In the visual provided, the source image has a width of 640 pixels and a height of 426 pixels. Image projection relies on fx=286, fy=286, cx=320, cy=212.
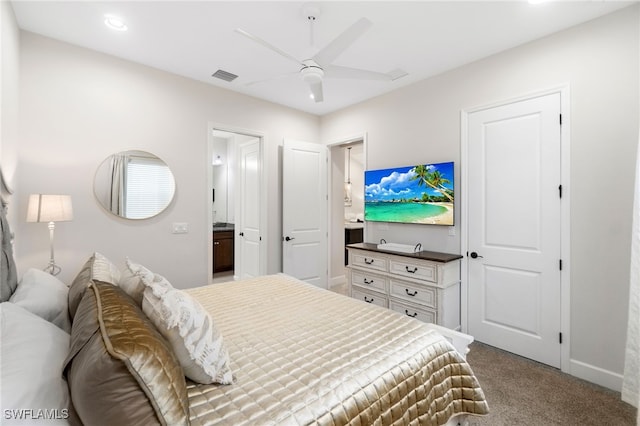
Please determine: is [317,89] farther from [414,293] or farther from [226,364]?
[414,293]

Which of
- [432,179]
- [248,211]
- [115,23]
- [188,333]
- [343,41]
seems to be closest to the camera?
[188,333]

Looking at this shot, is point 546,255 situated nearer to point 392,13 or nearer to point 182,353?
point 392,13

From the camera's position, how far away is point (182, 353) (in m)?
1.06

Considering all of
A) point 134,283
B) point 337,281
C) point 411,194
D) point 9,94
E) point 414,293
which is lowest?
point 337,281

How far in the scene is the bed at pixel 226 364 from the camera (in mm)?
761

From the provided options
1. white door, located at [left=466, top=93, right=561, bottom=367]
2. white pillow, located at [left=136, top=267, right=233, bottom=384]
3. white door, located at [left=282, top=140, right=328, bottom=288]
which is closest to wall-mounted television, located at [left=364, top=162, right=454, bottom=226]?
white door, located at [left=466, top=93, right=561, bottom=367]

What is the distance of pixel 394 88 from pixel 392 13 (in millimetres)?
1492

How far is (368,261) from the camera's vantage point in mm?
3527

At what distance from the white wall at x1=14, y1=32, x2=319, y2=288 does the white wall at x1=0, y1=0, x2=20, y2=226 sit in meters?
0.17

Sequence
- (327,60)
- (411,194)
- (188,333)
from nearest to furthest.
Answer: (188,333), (327,60), (411,194)

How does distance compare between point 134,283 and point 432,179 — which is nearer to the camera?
point 134,283

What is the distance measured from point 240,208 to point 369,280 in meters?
2.51

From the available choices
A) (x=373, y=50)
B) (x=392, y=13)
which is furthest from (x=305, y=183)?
(x=392, y=13)

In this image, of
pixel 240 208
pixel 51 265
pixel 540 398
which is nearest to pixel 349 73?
pixel 540 398
